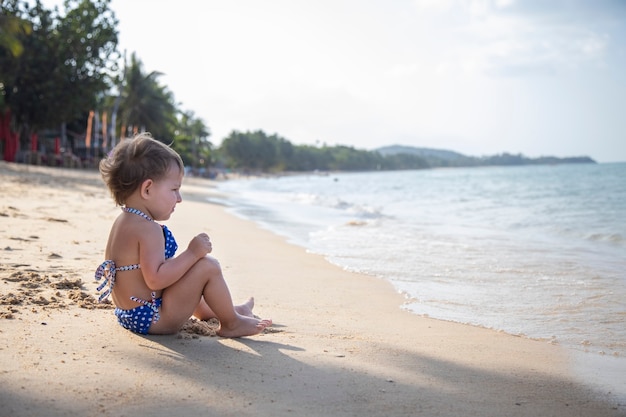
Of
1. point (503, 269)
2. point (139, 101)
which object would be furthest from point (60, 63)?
point (503, 269)

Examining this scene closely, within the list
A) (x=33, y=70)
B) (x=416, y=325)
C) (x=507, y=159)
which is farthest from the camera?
(x=507, y=159)

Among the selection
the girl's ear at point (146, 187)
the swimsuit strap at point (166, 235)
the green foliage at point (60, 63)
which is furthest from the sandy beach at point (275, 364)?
the green foliage at point (60, 63)

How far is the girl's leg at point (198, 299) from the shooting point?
2.91m

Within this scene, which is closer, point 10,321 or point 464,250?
point 10,321

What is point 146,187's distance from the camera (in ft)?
9.41

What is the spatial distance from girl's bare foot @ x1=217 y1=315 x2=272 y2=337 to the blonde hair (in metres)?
0.85

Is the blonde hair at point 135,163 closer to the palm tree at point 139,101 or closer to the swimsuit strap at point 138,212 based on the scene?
the swimsuit strap at point 138,212

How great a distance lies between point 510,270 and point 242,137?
349 feet

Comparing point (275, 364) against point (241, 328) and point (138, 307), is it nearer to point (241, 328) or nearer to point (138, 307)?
point (241, 328)

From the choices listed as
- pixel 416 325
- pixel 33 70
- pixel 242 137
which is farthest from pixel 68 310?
pixel 242 137

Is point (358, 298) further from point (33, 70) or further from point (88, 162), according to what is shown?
point (88, 162)

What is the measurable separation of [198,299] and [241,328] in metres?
0.28

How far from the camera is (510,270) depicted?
6305 millimetres

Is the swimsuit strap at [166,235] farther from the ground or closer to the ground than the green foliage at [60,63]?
closer to the ground
